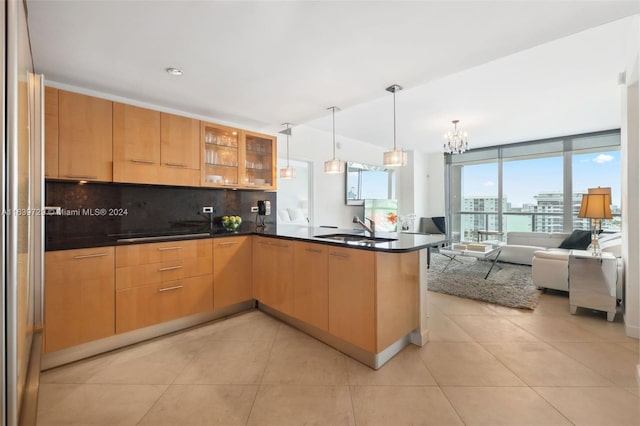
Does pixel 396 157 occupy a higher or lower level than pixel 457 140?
lower

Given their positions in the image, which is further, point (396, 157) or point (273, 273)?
point (396, 157)

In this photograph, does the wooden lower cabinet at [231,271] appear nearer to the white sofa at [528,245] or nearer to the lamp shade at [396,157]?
the lamp shade at [396,157]

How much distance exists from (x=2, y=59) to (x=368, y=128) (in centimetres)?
468

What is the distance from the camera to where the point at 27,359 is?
1.07 metres

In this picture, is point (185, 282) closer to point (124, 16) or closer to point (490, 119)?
point (124, 16)

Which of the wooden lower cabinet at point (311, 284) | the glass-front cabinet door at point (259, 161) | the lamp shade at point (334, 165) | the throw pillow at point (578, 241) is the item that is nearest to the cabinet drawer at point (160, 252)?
the wooden lower cabinet at point (311, 284)

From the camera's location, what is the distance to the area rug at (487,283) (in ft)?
11.2

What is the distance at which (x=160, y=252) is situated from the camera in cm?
248

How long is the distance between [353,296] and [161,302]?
65.6 inches

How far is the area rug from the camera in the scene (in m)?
3.40

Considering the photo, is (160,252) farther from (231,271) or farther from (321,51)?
(321,51)

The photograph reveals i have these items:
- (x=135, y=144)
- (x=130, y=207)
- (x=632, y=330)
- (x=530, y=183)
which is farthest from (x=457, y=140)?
(x=130, y=207)

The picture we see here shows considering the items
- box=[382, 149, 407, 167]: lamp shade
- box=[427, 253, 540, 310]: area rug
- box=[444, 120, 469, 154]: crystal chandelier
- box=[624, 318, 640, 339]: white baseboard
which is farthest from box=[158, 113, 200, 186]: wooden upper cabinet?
box=[624, 318, 640, 339]: white baseboard

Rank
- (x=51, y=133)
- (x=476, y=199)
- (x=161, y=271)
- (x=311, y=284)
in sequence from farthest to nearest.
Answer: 1. (x=476, y=199)
2. (x=161, y=271)
3. (x=311, y=284)
4. (x=51, y=133)
